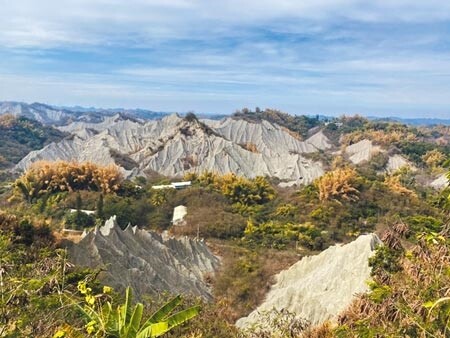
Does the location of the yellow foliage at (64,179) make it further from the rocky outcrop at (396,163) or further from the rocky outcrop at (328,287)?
the rocky outcrop at (396,163)

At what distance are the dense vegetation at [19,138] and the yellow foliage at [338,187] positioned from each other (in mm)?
78721

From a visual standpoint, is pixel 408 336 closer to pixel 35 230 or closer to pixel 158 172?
pixel 35 230

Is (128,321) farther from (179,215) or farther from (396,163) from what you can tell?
(396,163)

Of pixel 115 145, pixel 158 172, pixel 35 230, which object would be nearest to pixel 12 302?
pixel 35 230

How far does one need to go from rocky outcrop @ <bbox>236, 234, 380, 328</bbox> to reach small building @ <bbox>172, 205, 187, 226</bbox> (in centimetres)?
1803

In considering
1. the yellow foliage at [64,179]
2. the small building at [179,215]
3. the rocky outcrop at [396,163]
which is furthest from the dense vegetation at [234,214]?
the rocky outcrop at [396,163]

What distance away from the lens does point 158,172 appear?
3095 inches

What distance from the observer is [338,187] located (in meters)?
45.3

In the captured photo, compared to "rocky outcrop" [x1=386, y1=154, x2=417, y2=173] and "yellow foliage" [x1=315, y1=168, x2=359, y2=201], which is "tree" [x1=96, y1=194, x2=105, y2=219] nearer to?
"yellow foliage" [x1=315, y1=168, x2=359, y2=201]

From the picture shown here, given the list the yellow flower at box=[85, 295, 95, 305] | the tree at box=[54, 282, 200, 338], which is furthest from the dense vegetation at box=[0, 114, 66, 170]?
the yellow flower at box=[85, 295, 95, 305]

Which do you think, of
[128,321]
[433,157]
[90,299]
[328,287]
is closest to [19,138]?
[433,157]

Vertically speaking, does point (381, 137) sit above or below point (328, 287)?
above

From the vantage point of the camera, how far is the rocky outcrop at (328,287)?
1942 centimetres

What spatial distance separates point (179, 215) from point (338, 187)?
48.6ft
